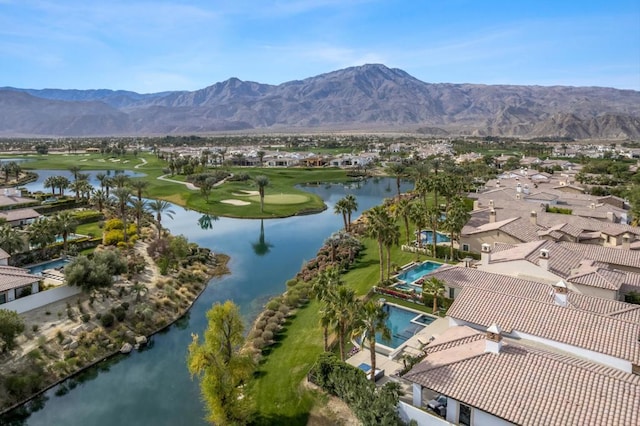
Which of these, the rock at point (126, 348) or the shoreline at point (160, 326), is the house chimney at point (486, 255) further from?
the rock at point (126, 348)

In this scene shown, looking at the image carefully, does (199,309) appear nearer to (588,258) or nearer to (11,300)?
(11,300)

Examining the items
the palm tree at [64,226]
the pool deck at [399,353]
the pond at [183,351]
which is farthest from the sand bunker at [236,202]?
the pool deck at [399,353]

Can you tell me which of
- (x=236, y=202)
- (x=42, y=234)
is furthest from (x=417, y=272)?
(x=236, y=202)

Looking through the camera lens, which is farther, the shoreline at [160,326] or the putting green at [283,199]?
the putting green at [283,199]

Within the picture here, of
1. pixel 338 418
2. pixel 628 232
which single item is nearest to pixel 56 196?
pixel 338 418

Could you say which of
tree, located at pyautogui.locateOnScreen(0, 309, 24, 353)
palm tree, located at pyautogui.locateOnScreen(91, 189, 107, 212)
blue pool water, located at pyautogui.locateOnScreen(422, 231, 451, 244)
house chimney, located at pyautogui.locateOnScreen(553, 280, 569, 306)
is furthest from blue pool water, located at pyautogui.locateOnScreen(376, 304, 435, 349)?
palm tree, located at pyautogui.locateOnScreen(91, 189, 107, 212)
